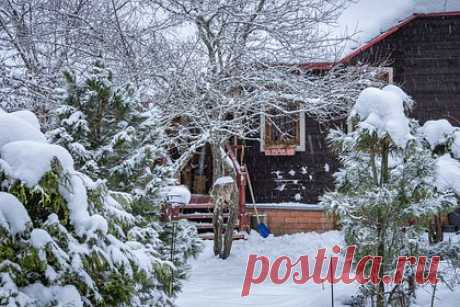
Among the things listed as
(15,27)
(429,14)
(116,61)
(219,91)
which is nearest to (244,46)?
(219,91)

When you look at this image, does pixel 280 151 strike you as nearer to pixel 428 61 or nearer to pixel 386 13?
pixel 428 61

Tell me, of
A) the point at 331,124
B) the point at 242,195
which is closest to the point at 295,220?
the point at 242,195

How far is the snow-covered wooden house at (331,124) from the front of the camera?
1291 centimetres

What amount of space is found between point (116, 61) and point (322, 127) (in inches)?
245

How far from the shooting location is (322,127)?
13844 mm

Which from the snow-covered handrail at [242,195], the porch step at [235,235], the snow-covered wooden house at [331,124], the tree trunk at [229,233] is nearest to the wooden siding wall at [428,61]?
the snow-covered wooden house at [331,124]

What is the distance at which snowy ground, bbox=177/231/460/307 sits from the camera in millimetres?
6824

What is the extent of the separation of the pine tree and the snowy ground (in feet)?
7.11

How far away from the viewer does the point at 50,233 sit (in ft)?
9.31

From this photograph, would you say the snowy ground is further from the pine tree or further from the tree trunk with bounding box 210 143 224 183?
the pine tree

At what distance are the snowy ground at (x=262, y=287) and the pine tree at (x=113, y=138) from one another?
85.3 inches

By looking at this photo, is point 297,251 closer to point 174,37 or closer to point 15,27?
point 174,37

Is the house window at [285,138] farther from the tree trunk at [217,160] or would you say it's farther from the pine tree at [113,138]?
the pine tree at [113,138]

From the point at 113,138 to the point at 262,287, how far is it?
4.52 m
